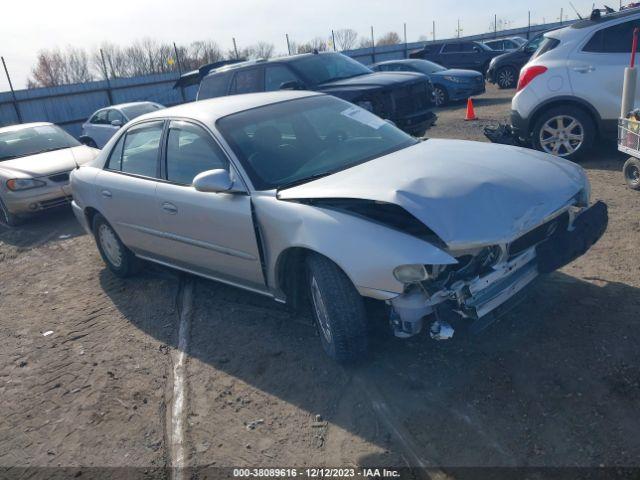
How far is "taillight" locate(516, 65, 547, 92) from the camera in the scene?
7.21m

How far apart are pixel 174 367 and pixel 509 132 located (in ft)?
19.7

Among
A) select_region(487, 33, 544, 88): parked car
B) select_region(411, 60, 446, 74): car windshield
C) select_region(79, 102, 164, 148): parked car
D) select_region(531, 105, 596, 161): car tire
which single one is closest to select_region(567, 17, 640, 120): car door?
select_region(531, 105, 596, 161): car tire

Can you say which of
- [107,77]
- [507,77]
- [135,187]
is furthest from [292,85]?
[107,77]

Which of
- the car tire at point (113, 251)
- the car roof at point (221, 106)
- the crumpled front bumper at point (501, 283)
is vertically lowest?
the car tire at point (113, 251)

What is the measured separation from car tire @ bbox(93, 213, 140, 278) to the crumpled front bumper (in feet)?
10.8

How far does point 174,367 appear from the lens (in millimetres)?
3998

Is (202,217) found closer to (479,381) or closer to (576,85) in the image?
(479,381)

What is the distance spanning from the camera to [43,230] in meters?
8.38

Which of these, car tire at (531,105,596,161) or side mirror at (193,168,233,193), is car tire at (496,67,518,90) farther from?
side mirror at (193,168,233,193)

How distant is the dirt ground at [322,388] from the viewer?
283cm

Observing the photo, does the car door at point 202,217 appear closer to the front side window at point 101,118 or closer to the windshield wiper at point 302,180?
the windshield wiper at point 302,180

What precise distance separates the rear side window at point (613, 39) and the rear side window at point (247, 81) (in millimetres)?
5230

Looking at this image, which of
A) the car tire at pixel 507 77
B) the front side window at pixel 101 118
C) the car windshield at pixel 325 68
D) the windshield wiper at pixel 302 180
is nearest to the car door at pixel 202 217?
the windshield wiper at pixel 302 180

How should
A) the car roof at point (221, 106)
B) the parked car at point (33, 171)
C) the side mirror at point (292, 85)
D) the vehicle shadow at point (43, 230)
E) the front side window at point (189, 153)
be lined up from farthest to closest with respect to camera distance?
the side mirror at point (292, 85) → the parked car at point (33, 171) → the vehicle shadow at point (43, 230) → the car roof at point (221, 106) → the front side window at point (189, 153)
